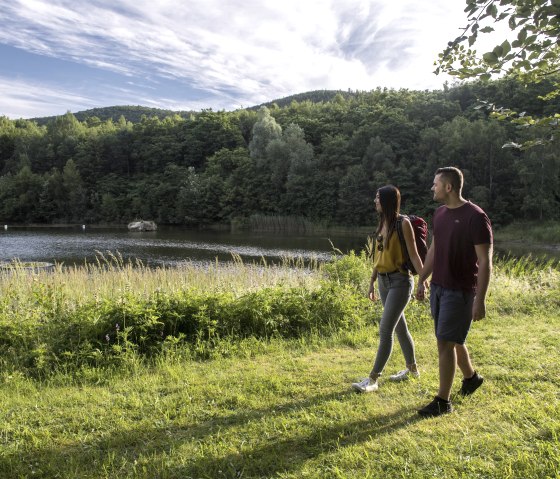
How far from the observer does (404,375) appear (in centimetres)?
422

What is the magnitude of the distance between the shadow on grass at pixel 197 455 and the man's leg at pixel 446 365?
305 mm

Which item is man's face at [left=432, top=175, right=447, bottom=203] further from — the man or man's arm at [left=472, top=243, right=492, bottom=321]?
man's arm at [left=472, top=243, right=492, bottom=321]

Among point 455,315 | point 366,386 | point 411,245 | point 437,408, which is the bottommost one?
point 366,386

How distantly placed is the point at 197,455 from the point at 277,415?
80 cm

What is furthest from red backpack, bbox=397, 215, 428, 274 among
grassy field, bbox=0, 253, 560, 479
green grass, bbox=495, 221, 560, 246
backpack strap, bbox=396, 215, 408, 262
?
green grass, bbox=495, 221, 560, 246

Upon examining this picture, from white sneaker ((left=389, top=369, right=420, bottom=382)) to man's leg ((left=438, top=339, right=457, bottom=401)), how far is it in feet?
2.55

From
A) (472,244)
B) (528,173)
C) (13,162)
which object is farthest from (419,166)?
(13,162)

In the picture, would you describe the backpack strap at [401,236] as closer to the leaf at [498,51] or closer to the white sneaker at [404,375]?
the white sneaker at [404,375]

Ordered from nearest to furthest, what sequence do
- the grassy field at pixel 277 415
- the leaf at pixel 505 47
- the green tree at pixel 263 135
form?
the leaf at pixel 505 47 → the grassy field at pixel 277 415 → the green tree at pixel 263 135

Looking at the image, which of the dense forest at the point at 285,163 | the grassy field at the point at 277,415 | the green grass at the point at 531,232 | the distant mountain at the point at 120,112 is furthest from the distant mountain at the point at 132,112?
the grassy field at the point at 277,415

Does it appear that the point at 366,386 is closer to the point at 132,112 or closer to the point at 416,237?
the point at 416,237

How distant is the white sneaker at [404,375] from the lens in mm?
4184

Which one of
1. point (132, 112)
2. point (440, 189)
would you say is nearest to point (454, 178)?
point (440, 189)

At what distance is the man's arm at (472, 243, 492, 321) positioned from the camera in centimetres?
315
